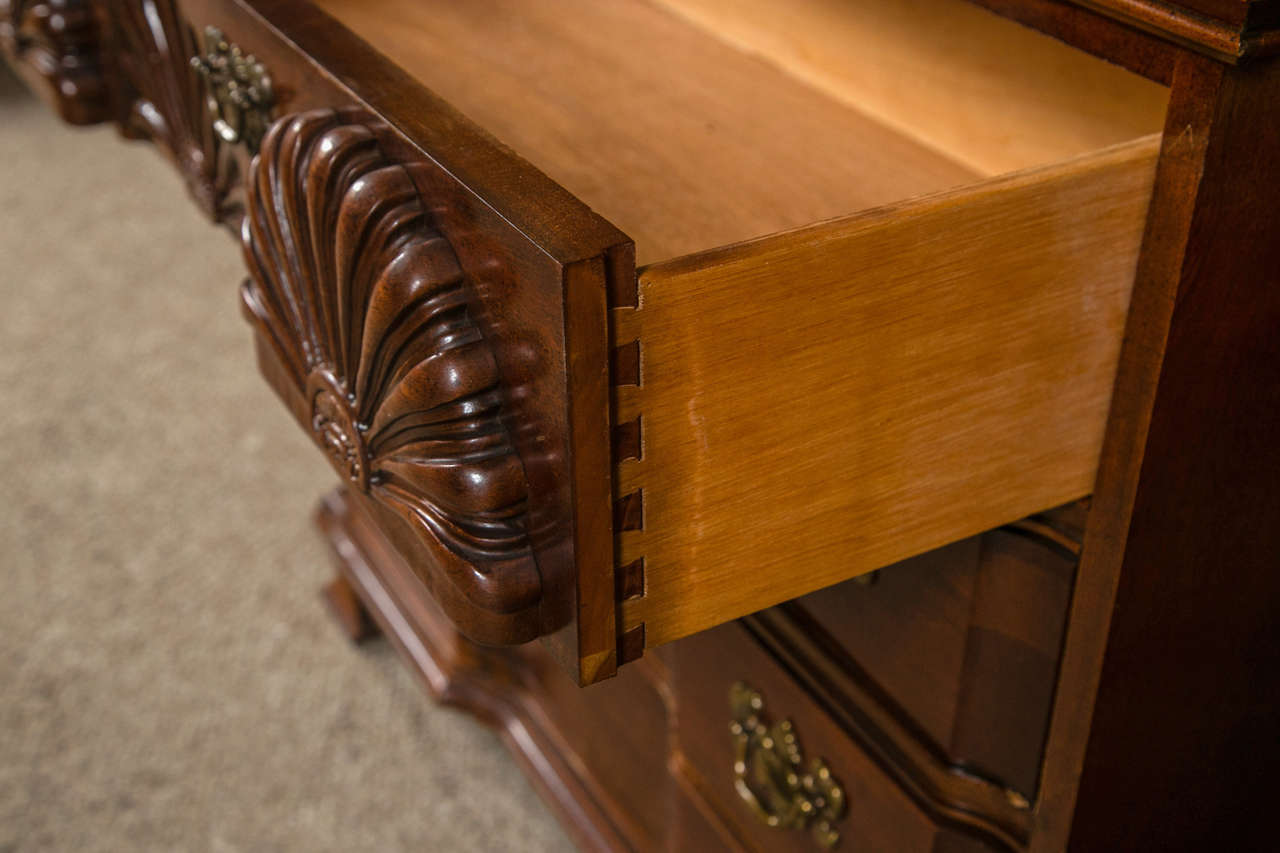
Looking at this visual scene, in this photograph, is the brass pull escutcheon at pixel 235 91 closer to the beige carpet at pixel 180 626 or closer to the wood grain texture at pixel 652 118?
the wood grain texture at pixel 652 118

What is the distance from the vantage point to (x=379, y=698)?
1.15 m

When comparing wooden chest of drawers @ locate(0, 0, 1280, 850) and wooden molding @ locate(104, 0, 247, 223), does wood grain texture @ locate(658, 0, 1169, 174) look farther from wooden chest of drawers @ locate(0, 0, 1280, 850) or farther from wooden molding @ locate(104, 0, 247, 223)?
wooden molding @ locate(104, 0, 247, 223)

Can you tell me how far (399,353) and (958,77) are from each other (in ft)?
1.01

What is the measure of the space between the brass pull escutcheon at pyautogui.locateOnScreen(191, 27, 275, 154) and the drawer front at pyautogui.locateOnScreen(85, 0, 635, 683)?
14 millimetres

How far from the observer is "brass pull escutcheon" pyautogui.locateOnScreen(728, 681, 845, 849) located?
650 mm

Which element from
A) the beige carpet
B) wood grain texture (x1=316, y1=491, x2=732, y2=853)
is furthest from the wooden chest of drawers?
the beige carpet

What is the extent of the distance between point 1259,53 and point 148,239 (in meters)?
1.75

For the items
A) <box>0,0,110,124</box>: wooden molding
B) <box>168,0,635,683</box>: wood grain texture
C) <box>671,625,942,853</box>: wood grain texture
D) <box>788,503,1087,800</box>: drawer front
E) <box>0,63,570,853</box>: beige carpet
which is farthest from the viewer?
<box>0,63,570,853</box>: beige carpet

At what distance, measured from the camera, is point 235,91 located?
535 mm

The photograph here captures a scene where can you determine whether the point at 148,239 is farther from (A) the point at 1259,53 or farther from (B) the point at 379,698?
(A) the point at 1259,53

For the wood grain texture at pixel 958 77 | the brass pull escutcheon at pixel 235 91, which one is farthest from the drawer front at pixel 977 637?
the brass pull escutcheon at pixel 235 91

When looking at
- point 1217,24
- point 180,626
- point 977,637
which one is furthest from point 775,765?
point 180,626

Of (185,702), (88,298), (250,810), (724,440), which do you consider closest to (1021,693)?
(724,440)

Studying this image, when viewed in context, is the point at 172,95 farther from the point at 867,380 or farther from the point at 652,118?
the point at 867,380
